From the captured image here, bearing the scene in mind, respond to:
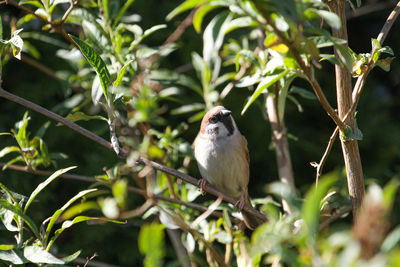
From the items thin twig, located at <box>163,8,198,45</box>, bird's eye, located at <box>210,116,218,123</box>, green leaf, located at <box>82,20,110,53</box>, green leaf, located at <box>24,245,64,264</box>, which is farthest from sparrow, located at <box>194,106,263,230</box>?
green leaf, located at <box>24,245,64,264</box>

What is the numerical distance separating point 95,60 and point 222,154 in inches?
60.3

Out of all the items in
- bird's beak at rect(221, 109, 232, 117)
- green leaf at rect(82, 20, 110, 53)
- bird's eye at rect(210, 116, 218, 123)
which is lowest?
bird's eye at rect(210, 116, 218, 123)

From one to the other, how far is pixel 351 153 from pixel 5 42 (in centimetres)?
135

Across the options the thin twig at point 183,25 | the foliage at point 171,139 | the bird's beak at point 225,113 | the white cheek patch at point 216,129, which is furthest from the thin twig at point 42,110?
the white cheek patch at point 216,129

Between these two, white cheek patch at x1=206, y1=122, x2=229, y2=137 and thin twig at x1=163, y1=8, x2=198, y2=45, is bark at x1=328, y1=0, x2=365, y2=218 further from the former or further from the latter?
white cheek patch at x1=206, y1=122, x2=229, y2=137

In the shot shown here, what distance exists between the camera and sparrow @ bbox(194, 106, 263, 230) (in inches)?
127

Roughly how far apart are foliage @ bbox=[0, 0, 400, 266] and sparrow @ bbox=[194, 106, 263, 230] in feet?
0.74

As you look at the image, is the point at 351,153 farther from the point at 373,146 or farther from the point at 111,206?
the point at 373,146

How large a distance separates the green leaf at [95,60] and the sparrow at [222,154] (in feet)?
4.16

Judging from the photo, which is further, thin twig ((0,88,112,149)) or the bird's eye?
the bird's eye

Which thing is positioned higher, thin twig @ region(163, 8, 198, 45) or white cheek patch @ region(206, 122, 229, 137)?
thin twig @ region(163, 8, 198, 45)

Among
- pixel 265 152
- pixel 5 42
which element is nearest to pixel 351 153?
pixel 5 42

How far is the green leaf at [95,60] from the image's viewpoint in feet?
6.09

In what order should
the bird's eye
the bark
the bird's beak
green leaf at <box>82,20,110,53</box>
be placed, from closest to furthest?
the bark < green leaf at <box>82,20,110,53</box> < the bird's beak < the bird's eye
